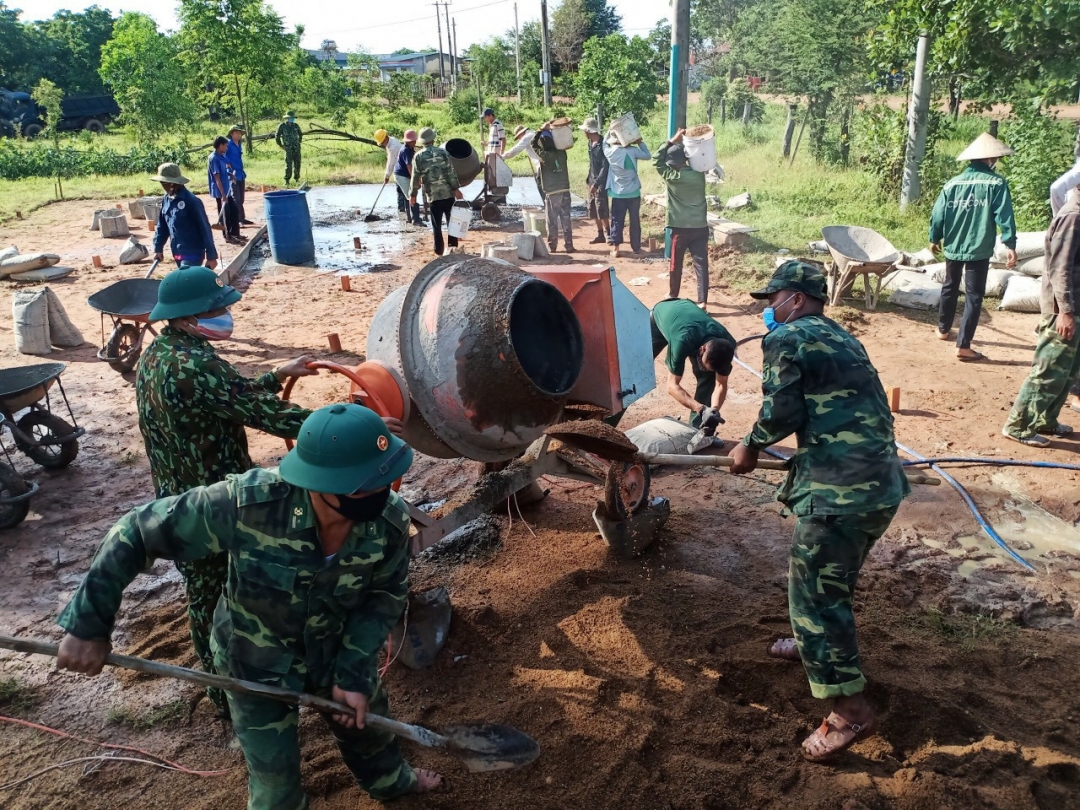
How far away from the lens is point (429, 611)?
3.86 meters

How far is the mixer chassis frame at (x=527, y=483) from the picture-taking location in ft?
12.8

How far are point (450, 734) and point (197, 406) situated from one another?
5.34ft

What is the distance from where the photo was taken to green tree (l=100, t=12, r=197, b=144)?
78.0 ft

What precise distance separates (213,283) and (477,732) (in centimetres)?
212

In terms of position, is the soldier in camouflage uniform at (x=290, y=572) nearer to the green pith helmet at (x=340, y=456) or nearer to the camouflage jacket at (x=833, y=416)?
the green pith helmet at (x=340, y=456)

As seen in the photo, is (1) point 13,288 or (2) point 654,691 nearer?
(2) point 654,691

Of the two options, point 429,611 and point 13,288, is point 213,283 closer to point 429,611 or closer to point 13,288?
point 429,611

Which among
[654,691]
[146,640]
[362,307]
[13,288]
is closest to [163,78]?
[13,288]

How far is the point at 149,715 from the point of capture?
140 inches

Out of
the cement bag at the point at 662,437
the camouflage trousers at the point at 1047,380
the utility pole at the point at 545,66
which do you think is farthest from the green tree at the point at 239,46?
the camouflage trousers at the point at 1047,380

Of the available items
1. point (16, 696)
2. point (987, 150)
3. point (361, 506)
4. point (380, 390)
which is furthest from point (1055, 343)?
point (16, 696)

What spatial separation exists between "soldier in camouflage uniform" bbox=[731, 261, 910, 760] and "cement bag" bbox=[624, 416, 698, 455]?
93.5 inches

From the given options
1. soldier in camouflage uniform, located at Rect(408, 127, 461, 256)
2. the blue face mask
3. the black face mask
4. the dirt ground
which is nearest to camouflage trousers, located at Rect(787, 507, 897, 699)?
the dirt ground

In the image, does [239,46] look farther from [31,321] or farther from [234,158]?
[31,321]
